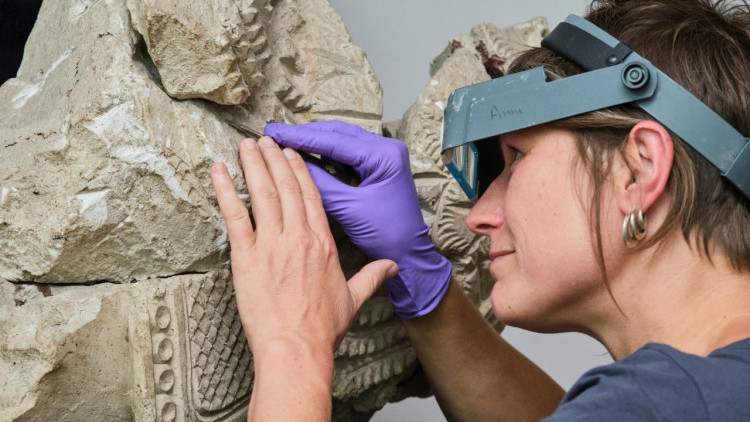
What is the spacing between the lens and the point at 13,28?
69.2 inches

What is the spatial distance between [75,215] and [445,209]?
741 millimetres

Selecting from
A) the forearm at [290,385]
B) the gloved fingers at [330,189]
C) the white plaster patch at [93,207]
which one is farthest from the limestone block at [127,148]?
the forearm at [290,385]

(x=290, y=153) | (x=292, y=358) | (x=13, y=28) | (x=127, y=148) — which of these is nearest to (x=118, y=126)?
(x=127, y=148)

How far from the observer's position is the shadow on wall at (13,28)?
174 centimetres

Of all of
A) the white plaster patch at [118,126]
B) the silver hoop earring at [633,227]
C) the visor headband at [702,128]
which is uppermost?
the visor headband at [702,128]

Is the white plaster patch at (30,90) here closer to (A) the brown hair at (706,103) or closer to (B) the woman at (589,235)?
(B) the woman at (589,235)

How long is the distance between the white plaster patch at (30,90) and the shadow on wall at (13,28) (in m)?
0.40

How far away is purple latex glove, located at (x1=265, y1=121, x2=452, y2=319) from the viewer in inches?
50.3

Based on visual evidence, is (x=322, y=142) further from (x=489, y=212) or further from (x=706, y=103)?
(x=706, y=103)

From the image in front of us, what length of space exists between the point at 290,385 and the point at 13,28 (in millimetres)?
1165

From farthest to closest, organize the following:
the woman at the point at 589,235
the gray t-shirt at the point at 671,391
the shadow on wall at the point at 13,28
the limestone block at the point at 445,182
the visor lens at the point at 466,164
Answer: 1. the shadow on wall at the point at 13,28
2. the limestone block at the point at 445,182
3. the visor lens at the point at 466,164
4. the woman at the point at 589,235
5. the gray t-shirt at the point at 671,391

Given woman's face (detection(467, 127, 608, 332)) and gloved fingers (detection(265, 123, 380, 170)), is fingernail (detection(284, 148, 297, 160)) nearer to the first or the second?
gloved fingers (detection(265, 123, 380, 170))

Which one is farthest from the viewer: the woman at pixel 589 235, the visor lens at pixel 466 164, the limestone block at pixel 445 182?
the limestone block at pixel 445 182

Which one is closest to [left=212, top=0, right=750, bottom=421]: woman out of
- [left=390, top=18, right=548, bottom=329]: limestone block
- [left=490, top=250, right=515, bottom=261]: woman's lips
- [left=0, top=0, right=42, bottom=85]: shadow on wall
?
[left=490, top=250, right=515, bottom=261]: woman's lips
